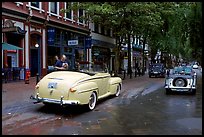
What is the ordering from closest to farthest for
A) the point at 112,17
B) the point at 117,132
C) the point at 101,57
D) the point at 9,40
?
the point at 117,132 → the point at 9,40 → the point at 112,17 → the point at 101,57

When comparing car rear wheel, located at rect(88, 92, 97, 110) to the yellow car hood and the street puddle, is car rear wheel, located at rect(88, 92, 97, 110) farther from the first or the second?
the street puddle

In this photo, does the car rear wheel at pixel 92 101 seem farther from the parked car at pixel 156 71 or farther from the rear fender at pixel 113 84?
the parked car at pixel 156 71

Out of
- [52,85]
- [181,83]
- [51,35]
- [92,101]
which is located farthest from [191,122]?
[51,35]

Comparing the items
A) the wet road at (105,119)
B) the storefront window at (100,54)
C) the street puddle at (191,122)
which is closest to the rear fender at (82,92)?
the wet road at (105,119)

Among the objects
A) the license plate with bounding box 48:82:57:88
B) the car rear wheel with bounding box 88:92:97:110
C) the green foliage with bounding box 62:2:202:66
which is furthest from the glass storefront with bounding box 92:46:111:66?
the license plate with bounding box 48:82:57:88

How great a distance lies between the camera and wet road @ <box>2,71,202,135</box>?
293 inches

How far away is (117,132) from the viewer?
7254 millimetres

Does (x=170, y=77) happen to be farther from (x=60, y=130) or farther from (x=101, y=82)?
(x=60, y=130)

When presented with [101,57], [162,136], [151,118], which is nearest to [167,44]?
[101,57]

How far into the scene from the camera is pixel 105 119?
29.4 feet

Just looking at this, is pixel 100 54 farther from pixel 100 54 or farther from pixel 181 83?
pixel 181 83

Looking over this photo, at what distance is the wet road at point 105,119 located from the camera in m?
7.44

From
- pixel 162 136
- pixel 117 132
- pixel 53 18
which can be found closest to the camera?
pixel 162 136

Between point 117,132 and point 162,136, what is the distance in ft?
3.47
